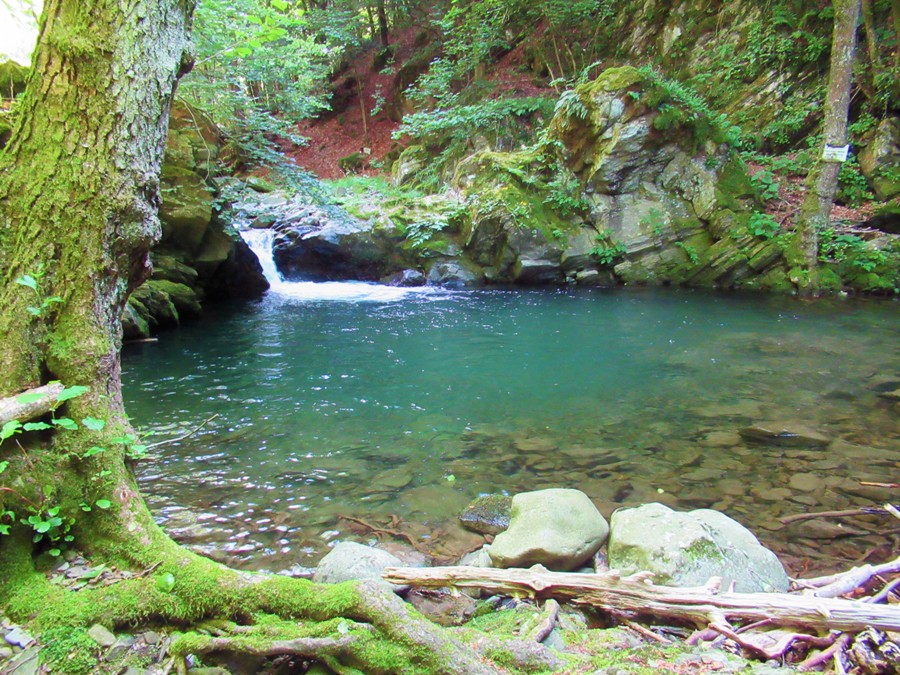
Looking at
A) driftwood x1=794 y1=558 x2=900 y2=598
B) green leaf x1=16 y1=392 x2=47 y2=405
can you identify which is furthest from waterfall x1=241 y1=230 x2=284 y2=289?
driftwood x1=794 y1=558 x2=900 y2=598

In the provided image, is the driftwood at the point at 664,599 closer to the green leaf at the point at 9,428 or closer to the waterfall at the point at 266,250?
the green leaf at the point at 9,428

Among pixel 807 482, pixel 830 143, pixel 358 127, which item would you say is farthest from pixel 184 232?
pixel 358 127

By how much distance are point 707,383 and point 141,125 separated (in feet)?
22.4

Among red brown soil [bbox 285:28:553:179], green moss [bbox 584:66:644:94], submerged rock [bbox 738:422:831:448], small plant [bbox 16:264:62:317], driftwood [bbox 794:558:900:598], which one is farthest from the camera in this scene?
red brown soil [bbox 285:28:553:179]

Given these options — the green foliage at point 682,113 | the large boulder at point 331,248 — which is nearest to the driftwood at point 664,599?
the large boulder at point 331,248

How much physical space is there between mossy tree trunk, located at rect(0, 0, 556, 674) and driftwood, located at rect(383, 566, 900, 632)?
744 mm

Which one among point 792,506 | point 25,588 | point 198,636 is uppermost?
point 25,588

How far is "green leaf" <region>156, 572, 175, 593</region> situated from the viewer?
198 cm

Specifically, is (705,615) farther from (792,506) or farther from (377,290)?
(377,290)

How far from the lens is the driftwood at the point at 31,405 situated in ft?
6.54

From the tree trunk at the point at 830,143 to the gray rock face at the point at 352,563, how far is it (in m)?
12.9

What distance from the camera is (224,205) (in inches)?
443

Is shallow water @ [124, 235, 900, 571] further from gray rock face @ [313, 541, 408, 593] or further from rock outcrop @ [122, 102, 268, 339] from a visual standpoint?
rock outcrop @ [122, 102, 268, 339]

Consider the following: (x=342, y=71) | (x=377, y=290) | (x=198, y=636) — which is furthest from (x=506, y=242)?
(x=342, y=71)
